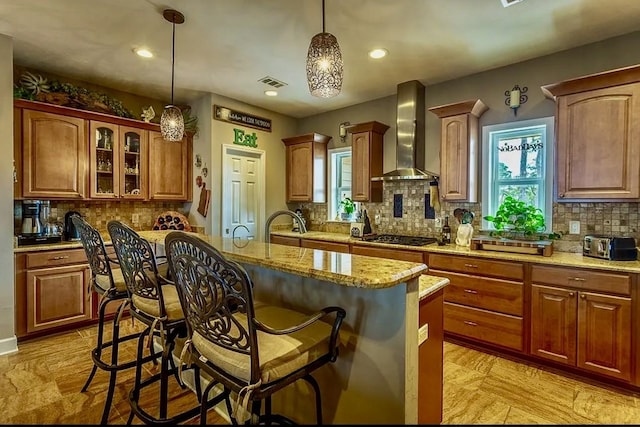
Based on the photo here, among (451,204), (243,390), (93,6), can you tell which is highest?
(93,6)

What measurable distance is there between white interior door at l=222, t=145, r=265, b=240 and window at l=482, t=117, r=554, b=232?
3.06 m

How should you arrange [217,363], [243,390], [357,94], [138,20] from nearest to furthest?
[243,390] < [217,363] < [138,20] < [357,94]

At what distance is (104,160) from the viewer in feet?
12.5

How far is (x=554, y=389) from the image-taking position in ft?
7.84

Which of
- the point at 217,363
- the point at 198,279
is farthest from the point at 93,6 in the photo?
the point at 217,363

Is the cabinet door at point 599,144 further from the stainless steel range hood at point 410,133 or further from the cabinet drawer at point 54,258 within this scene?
Result: the cabinet drawer at point 54,258

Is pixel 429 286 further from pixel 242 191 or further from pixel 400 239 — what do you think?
pixel 242 191

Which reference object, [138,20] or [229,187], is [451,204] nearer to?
[229,187]

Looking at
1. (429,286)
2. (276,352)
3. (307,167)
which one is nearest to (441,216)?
(307,167)

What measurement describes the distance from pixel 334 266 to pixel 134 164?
12.0 ft

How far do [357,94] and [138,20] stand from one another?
2.59 metres

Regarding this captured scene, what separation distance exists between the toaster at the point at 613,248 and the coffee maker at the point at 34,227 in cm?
497

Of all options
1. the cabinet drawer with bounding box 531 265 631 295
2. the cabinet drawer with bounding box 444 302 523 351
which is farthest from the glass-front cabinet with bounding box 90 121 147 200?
the cabinet drawer with bounding box 531 265 631 295

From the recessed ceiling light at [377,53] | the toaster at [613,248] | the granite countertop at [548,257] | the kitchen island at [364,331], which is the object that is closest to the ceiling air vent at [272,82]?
the recessed ceiling light at [377,53]
